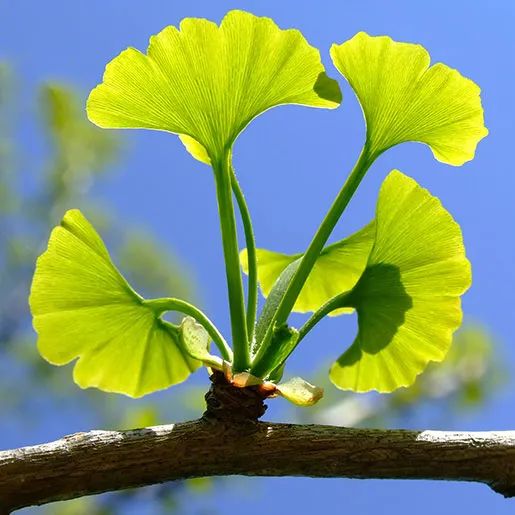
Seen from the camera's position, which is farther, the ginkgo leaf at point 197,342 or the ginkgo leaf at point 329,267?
the ginkgo leaf at point 329,267

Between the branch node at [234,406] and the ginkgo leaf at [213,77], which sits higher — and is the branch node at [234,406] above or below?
below

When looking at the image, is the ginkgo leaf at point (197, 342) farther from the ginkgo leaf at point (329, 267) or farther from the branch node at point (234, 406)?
the ginkgo leaf at point (329, 267)

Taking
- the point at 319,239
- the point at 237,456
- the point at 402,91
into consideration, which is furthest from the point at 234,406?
the point at 402,91

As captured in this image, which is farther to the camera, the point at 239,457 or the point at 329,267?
the point at 329,267

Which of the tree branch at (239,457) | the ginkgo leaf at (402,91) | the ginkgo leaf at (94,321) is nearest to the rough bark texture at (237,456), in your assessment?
the tree branch at (239,457)

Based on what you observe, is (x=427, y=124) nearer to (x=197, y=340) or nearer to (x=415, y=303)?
(x=415, y=303)

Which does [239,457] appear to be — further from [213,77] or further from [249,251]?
[213,77]
